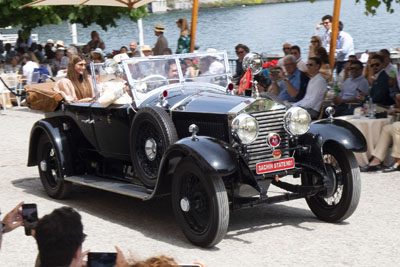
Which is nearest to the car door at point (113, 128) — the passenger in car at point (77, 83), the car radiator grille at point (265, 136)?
the passenger in car at point (77, 83)

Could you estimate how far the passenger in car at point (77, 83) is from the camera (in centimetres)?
873

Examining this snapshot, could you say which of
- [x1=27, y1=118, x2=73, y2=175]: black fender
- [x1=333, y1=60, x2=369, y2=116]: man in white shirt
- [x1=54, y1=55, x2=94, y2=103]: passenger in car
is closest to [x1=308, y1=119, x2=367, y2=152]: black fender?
[x1=27, y1=118, x2=73, y2=175]: black fender

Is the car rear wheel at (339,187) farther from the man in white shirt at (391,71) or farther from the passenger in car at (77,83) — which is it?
the man in white shirt at (391,71)

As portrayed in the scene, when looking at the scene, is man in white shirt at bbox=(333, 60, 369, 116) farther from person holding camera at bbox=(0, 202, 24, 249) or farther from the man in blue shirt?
person holding camera at bbox=(0, 202, 24, 249)

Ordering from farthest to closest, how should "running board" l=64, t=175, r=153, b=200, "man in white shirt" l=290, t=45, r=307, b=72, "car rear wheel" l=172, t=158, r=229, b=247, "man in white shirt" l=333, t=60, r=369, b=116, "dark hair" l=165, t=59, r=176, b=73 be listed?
"man in white shirt" l=290, t=45, r=307, b=72 → "man in white shirt" l=333, t=60, r=369, b=116 → "dark hair" l=165, t=59, r=176, b=73 → "running board" l=64, t=175, r=153, b=200 → "car rear wheel" l=172, t=158, r=229, b=247

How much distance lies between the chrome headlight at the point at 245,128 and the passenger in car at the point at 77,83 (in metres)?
2.87

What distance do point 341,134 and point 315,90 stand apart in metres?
3.31

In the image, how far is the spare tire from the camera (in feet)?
22.3

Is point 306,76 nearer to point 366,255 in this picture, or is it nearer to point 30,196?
point 30,196

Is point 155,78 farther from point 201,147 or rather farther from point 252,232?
point 252,232

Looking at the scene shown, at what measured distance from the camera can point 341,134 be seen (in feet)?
22.8

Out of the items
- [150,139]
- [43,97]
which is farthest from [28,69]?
[150,139]

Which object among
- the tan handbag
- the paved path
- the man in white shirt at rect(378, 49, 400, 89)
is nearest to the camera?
the paved path

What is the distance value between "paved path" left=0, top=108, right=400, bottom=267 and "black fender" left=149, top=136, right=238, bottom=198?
21.2 inches
